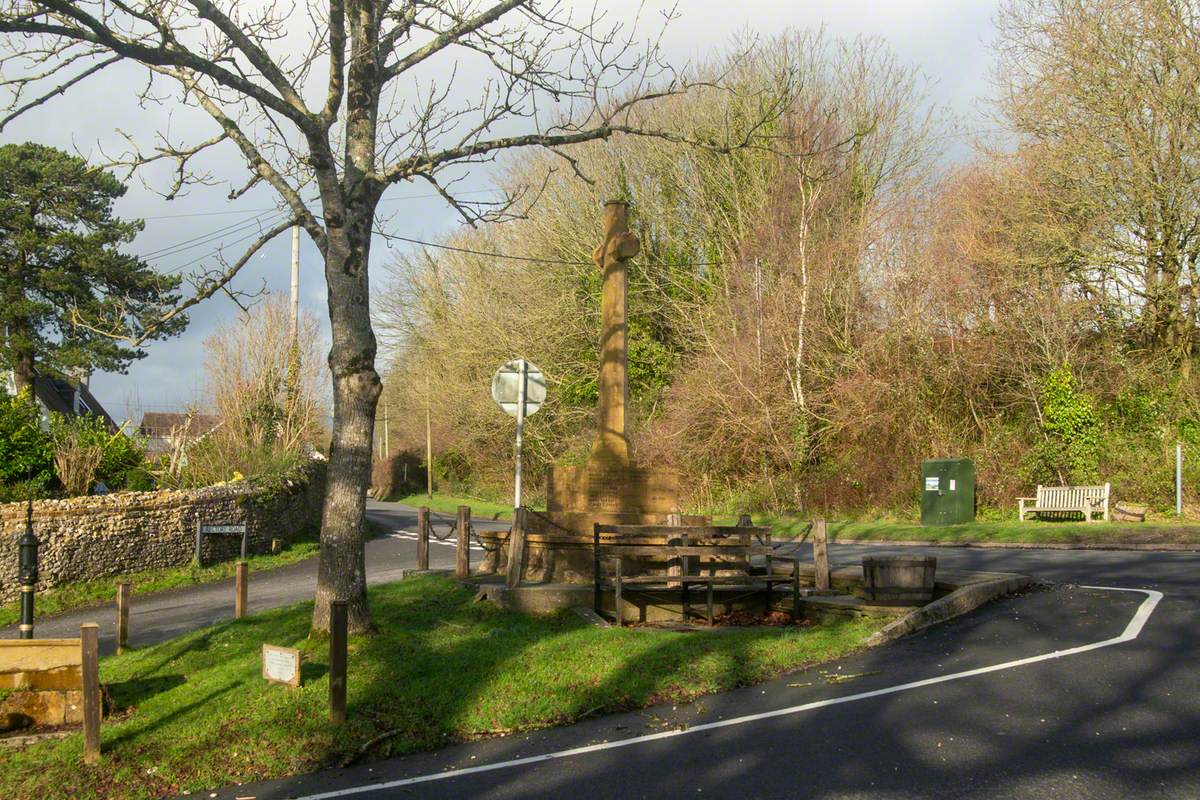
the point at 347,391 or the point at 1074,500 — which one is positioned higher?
the point at 347,391

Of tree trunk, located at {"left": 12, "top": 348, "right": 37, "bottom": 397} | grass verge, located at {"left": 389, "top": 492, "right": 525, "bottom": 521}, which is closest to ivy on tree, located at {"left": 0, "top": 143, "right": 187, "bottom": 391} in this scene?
tree trunk, located at {"left": 12, "top": 348, "right": 37, "bottom": 397}

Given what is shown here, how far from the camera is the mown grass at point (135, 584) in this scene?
1823 cm

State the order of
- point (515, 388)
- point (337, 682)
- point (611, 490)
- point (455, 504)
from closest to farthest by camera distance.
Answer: point (337, 682)
point (611, 490)
point (515, 388)
point (455, 504)

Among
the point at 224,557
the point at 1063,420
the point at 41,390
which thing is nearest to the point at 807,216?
the point at 1063,420

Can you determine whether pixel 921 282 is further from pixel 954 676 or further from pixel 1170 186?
pixel 954 676

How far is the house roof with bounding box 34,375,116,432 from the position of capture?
1602 inches

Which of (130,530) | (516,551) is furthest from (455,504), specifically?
(516,551)

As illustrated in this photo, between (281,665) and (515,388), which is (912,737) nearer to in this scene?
(281,665)

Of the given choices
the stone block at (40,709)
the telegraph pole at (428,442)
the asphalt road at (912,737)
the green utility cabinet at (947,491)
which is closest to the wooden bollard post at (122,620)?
the stone block at (40,709)

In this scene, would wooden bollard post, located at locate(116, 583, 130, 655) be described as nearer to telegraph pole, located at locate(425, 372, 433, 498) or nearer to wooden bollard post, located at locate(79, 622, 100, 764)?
wooden bollard post, located at locate(79, 622, 100, 764)

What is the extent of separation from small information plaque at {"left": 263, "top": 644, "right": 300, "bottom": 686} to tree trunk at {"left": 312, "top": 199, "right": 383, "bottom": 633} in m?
1.33

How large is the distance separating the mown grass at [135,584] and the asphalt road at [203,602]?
0.36m

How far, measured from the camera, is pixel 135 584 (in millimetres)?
20000

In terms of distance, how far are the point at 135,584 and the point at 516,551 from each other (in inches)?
420
